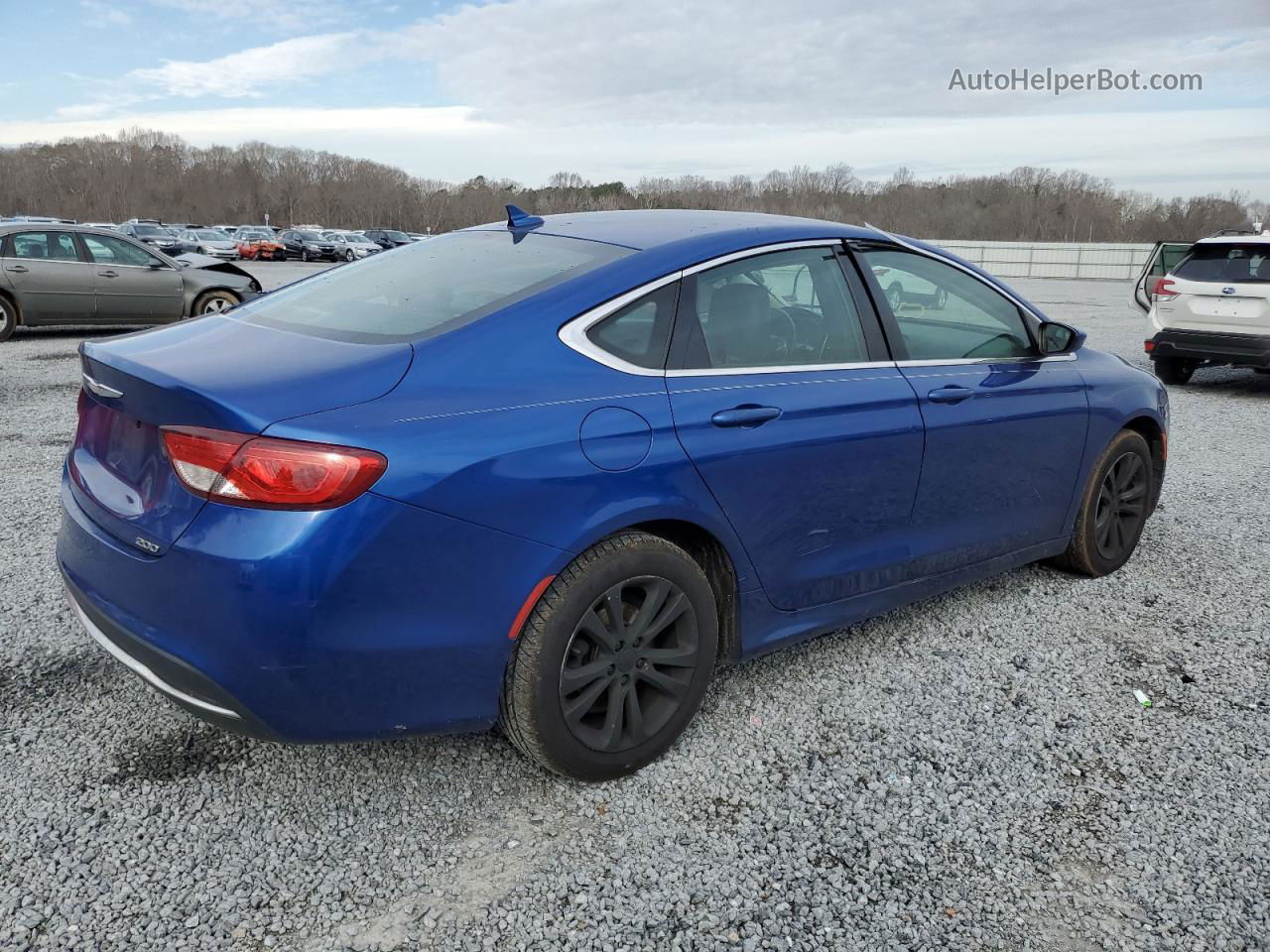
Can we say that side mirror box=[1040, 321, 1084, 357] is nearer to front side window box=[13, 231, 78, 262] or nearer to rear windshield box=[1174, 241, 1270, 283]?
rear windshield box=[1174, 241, 1270, 283]

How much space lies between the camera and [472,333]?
2613mm

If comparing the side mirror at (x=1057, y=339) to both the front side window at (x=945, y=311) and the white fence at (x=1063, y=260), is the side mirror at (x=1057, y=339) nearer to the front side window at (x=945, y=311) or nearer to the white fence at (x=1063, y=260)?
the front side window at (x=945, y=311)

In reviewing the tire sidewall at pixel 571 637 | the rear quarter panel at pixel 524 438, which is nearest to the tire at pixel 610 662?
the tire sidewall at pixel 571 637

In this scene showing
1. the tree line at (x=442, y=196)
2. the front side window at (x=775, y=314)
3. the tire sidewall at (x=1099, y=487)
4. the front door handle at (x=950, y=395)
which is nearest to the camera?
the front side window at (x=775, y=314)

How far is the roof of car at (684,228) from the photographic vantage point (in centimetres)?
316

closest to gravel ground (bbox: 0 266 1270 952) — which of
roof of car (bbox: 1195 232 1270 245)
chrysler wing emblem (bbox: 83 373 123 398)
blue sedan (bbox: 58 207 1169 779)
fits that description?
blue sedan (bbox: 58 207 1169 779)

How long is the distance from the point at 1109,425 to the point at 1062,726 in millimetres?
1663

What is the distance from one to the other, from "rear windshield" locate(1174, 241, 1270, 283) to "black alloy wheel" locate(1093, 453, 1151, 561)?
675 centimetres

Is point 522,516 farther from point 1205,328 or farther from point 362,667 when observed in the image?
point 1205,328

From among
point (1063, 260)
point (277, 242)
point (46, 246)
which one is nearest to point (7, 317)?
point (46, 246)

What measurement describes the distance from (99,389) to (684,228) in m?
1.81

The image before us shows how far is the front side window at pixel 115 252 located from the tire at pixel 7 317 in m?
1.16

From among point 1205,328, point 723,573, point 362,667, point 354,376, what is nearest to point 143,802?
point 362,667

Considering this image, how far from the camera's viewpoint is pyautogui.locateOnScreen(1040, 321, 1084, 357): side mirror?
407 cm
